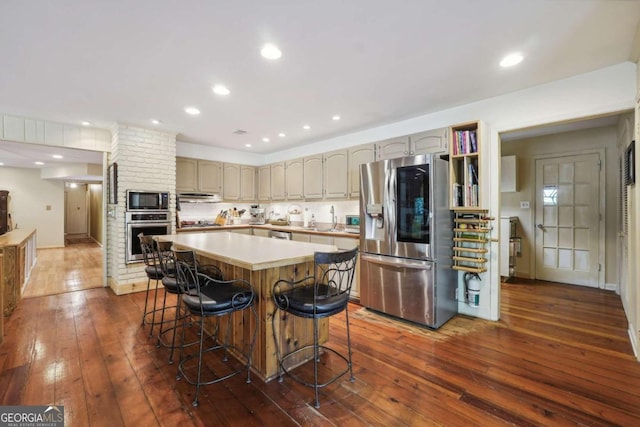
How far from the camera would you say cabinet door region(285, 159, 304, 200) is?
5121mm

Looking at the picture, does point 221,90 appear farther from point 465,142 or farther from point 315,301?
point 465,142

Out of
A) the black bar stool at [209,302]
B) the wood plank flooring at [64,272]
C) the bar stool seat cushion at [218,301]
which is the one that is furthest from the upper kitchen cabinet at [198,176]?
the bar stool seat cushion at [218,301]

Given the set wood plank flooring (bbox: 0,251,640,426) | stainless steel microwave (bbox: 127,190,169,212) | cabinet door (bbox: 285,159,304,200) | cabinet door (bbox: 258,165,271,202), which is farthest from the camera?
cabinet door (bbox: 258,165,271,202)

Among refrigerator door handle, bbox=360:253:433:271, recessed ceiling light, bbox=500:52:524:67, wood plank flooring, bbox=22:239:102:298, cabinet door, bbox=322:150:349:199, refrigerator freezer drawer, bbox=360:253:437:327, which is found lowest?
Result: wood plank flooring, bbox=22:239:102:298

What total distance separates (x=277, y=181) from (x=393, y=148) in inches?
102

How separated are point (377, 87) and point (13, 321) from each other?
15.2 ft

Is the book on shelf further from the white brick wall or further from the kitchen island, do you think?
the white brick wall

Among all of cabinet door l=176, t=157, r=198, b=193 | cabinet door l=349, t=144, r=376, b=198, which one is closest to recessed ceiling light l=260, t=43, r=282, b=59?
cabinet door l=349, t=144, r=376, b=198

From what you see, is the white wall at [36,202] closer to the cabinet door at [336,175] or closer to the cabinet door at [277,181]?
the cabinet door at [277,181]

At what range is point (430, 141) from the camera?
11.1ft

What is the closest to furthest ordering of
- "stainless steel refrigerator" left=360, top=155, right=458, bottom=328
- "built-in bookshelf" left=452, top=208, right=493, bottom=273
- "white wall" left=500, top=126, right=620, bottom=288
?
"stainless steel refrigerator" left=360, top=155, right=458, bottom=328 < "built-in bookshelf" left=452, top=208, right=493, bottom=273 < "white wall" left=500, top=126, right=620, bottom=288

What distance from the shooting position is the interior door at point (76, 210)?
1132cm

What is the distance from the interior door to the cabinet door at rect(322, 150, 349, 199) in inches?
456

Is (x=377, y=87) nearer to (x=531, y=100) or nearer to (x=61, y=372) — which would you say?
(x=531, y=100)
